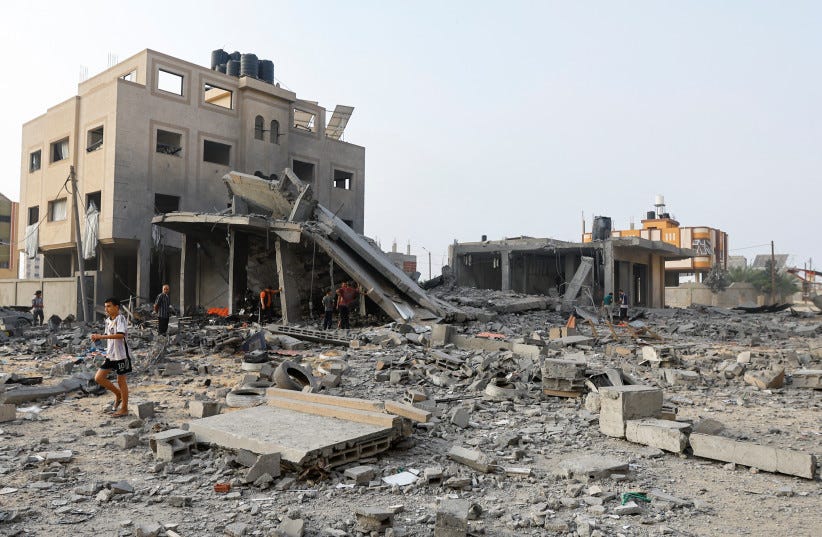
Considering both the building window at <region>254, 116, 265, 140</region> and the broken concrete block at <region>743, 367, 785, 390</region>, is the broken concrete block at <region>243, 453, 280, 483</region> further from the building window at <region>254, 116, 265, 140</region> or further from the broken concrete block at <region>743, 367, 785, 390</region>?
the building window at <region>254, 116, 265, 140</region>

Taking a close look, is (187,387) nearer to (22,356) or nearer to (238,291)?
(22,356)

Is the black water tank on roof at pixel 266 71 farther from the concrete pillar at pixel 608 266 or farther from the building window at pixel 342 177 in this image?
the concrete pillar at pixel 608 266

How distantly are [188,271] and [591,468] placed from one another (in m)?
19.0

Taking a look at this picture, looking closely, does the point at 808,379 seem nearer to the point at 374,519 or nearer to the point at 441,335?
the point at 441,335

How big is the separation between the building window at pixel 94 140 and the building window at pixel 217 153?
13.9ft

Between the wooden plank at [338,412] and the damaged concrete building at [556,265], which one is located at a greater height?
the damaged concrete building at [556,265]

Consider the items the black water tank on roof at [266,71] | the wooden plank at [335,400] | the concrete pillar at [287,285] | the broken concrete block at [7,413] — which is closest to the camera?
the wooden plank at [335,400]

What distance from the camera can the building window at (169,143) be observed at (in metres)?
25.6

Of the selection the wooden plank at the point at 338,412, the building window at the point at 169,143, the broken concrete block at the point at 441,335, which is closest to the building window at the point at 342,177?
the building window at the point at 169,143

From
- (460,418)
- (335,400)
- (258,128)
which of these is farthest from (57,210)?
(460,418)

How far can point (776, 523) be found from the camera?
4051 mm

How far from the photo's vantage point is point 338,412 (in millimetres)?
5969

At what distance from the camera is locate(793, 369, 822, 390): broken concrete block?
28.5 ft

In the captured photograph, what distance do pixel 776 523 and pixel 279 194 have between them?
657 inches
